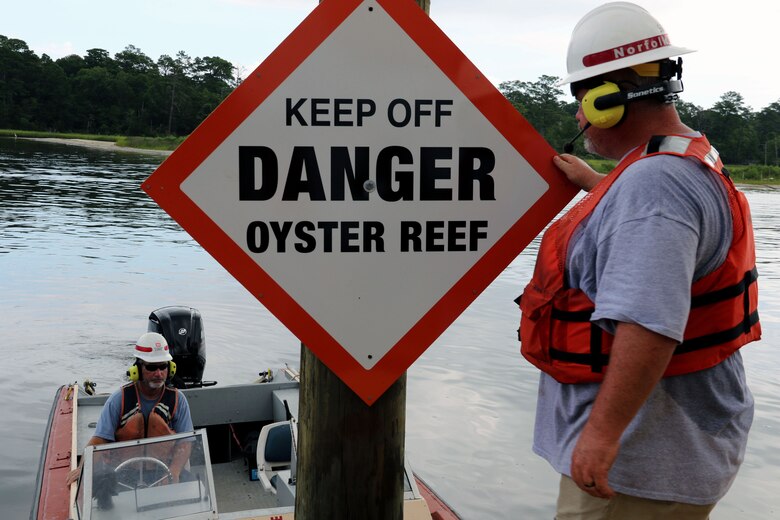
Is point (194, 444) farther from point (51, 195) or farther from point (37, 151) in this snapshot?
point (37, 151)

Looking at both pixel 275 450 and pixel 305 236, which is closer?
pixel 305 236

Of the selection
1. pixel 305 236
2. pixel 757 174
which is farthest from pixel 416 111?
pixel 757 174

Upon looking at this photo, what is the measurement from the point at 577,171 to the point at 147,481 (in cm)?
411

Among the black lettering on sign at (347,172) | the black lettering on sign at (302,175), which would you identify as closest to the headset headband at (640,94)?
the black lettering on sign at (347,172)

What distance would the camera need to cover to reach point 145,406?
22.8 ft

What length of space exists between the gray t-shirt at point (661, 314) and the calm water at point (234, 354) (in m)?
9.17

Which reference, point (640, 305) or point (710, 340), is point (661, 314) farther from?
A: point (710, 340)

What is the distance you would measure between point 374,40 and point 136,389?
5.38 meters

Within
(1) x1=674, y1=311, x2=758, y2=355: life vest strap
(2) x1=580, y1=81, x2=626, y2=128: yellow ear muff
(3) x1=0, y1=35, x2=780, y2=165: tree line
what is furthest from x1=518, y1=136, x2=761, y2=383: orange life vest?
(3) x1=0, y1=35, x2=780, y2=165: tree line

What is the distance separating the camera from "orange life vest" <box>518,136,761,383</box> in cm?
201

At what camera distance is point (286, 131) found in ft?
7.10

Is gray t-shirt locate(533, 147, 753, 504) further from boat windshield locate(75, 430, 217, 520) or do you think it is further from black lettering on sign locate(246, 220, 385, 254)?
boat windshield locate(75, 430, 217, 520)

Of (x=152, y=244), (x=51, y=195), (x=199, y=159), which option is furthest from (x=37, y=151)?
(x=199, y=159)

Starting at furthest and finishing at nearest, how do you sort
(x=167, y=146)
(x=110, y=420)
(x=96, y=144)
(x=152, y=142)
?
(x=96, y=144) → (x=152, y=142) → (x=167, y=146) → (x=110, y=420)
